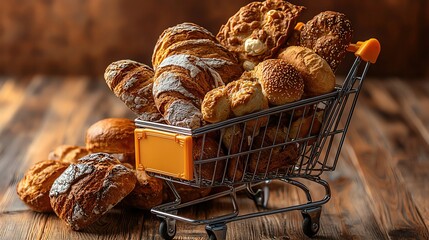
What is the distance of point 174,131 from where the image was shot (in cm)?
174

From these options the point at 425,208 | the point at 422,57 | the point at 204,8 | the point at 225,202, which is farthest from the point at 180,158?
the point at 422,57

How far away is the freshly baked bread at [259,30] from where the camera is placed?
6.16 feet

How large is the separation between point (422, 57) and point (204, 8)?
0.97m

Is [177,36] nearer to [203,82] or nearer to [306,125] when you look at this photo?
[203,82]

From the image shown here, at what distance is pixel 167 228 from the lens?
1931mm

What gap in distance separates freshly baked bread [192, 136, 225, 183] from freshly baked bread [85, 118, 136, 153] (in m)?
0.36

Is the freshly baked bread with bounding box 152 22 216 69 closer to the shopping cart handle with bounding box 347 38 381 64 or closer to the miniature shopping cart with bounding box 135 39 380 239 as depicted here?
the miniature shopping cart with bounding box 135 39 380 239

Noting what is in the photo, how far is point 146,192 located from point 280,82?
1.62 ft

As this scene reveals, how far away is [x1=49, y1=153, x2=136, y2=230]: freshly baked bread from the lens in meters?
1.92

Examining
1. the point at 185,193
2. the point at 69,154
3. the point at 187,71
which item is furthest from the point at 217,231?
the point at 69,154

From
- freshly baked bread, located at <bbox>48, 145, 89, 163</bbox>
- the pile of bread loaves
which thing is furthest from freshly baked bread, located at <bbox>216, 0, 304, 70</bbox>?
freshly baked bread, located at <bbox>48, 145, 89, 163</bbox>

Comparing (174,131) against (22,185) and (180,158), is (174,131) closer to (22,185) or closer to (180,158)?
(180,158)

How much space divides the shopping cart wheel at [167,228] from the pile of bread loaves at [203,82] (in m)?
0.11

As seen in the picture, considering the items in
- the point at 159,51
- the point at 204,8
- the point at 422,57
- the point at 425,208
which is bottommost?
the point at 425,208
